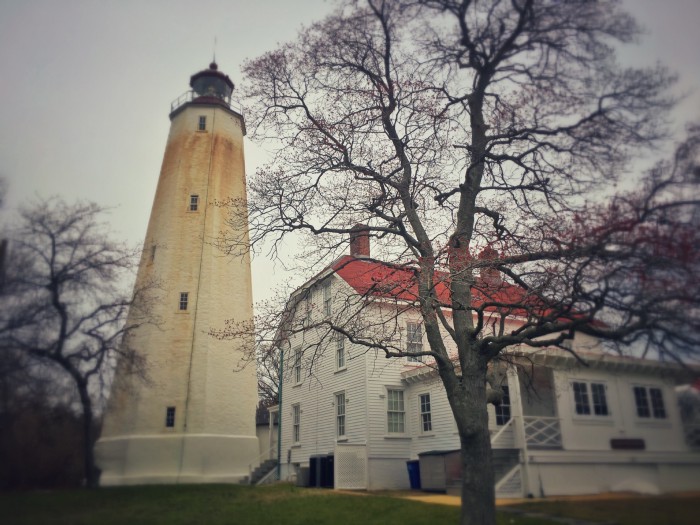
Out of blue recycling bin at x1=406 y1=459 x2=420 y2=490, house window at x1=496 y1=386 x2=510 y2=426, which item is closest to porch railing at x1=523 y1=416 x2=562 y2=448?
house window at x1=496 y1=386 x2=510 y2=426

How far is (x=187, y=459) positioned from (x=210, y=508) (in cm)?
386

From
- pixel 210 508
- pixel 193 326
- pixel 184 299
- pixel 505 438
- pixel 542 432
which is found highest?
pixel 184 299

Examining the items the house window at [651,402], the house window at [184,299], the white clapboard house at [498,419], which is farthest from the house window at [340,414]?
the house window at [651,402]

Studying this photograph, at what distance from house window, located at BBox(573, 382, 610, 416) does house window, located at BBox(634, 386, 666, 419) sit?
3554 mm

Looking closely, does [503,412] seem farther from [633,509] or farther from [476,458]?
[633,509]

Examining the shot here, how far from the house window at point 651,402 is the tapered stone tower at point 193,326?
9462 millimetres

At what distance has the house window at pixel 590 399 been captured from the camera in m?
11.6

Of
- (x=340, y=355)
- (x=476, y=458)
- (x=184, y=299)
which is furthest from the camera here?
(x=340, y=355)

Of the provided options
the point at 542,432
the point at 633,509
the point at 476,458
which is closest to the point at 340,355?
the point at 542,432

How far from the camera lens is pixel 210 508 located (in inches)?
446

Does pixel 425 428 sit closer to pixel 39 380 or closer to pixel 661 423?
pixel 661 423

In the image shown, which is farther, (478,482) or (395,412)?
(395,412)

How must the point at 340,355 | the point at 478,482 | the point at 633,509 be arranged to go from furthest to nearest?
the point at 340,355 → the point at 478,482 → the point at 633,509

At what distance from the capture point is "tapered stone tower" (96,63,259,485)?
45.3 feet
